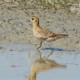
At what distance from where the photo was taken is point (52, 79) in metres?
7.80

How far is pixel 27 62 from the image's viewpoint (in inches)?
353

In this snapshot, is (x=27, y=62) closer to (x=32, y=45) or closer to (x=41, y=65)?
(x=41, y=65)

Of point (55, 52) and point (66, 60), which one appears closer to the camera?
point (66, 60)

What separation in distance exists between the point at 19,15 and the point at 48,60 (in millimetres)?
3852

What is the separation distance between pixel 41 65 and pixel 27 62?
11.1 inches

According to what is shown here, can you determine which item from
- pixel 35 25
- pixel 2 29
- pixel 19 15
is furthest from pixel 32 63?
pixel 19 15

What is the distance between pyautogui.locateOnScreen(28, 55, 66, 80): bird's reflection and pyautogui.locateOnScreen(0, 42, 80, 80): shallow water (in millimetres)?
69

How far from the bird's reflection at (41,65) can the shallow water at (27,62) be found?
0.07m

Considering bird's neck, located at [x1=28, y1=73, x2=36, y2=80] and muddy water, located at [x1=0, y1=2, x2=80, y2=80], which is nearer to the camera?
bird's neck, located at [x1=28, y1=73, x2=36, y2=80]

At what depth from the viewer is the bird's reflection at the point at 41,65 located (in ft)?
27.3

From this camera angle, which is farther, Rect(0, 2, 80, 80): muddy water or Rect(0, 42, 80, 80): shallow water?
Rect(0, 2, 80, 80): muddy water

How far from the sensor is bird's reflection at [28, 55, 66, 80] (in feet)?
27.3

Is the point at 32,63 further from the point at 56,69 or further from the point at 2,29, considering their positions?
the point at 2,29

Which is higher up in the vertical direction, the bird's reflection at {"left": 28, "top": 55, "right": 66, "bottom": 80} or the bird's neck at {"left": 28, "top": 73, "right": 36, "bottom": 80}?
the bird's neck at {"left": 28, "top": 73, "right": 36, "bottom": 80}
